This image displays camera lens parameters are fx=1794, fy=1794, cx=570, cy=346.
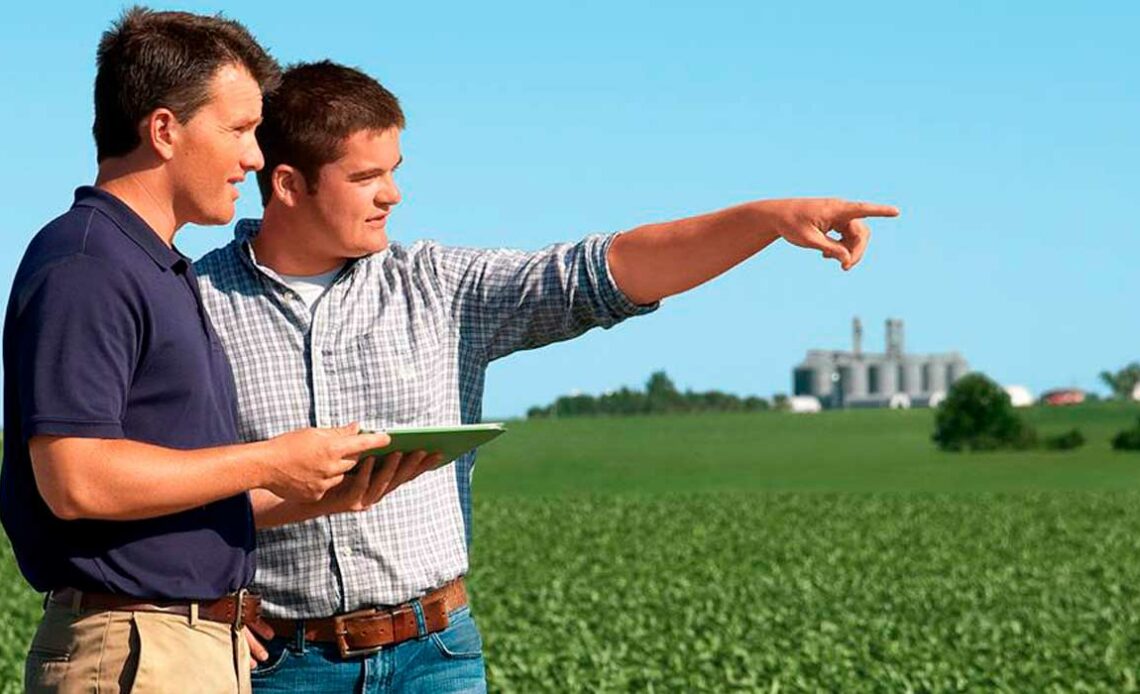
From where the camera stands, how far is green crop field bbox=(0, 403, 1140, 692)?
1154 centimetres

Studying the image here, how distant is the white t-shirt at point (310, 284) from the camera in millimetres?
3775

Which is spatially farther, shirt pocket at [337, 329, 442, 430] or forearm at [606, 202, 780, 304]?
shirt pocket at [337, 329, 442, 430]

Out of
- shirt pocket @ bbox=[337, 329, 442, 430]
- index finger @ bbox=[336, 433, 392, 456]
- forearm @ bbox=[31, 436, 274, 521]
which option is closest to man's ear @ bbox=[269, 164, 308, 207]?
shirt pocket @ bbox=[337, 329, 442, 430]

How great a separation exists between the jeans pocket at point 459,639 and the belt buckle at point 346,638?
13 centimetres

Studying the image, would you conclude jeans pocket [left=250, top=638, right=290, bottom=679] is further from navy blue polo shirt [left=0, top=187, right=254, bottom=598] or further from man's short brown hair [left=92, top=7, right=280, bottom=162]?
man's short brown hair [left=92, top=7, right=280, bottom=162]

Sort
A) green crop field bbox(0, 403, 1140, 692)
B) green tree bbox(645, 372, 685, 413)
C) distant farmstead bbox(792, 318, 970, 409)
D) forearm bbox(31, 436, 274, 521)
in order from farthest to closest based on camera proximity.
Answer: distant farmstead bbox(792, 318, 970, 409) → green tree bbox(645, 372, 685, 413) → green crop field bbox(0, 403, 1140, 692) → forearm bbox(31, 436, 274, 521)

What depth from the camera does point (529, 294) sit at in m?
3.77

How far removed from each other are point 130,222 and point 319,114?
675 millimetres

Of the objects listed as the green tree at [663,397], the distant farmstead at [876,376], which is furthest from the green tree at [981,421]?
the distant farmstead at [876,376]

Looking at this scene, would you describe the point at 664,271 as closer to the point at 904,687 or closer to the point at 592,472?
the point at 904,687

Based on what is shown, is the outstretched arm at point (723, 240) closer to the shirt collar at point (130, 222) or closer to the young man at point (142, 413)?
the young man at point (142, 413)

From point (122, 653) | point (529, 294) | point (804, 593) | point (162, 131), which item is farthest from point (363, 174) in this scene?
point (804, 593)

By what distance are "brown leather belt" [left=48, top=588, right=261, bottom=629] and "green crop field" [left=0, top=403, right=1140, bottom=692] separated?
732cm

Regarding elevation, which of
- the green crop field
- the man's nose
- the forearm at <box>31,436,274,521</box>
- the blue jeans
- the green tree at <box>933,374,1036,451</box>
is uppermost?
the green tree at <box>933,374,1036,451</box>
